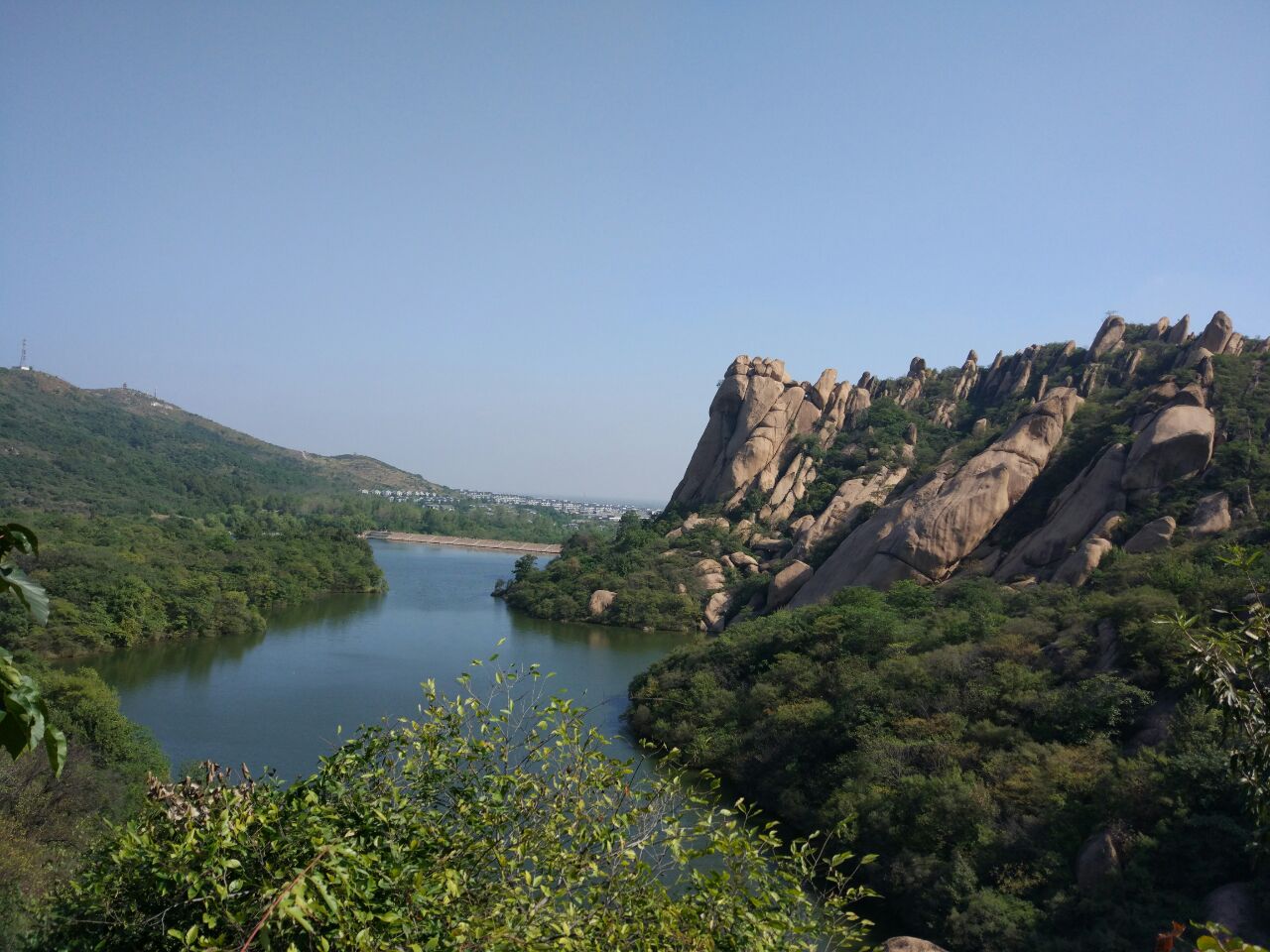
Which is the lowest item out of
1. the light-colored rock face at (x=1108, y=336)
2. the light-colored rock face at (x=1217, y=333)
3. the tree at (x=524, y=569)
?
the tree at (x=524, y=569)

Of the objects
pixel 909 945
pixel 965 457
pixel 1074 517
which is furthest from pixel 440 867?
pixel 965 457

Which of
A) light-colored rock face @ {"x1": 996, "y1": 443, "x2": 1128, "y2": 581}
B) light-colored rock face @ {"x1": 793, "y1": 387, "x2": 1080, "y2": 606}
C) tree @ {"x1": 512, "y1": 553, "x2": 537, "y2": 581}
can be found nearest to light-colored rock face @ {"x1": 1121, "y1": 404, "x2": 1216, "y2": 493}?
light-colored rock face @ {"x1": 996, "y1": 443, "x2": 1128, "y2": 581}

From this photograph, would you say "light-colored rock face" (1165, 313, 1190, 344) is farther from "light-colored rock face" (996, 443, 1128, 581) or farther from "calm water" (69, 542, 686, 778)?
"calm water" (69, 542, 686, 778)

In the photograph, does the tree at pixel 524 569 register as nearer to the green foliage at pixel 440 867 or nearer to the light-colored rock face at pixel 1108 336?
the light-colored rock face at pixel 1108 336

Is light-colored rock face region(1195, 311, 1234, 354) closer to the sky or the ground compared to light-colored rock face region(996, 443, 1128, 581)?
closer to the sky

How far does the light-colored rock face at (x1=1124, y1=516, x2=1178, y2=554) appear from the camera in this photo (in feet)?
63.2

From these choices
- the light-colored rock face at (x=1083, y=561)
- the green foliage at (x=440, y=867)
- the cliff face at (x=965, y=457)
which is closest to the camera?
the green foliage at (x=440, y=867)

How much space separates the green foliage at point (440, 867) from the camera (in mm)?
3055

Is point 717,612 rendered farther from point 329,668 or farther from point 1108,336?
point 1108,336

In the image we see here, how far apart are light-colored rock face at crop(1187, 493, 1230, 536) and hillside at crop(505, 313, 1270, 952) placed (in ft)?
0.16

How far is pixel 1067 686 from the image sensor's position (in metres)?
14.2

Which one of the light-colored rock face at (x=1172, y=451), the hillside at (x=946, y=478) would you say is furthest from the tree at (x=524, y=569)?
the light-colored rock face at (x=1172, y=451)

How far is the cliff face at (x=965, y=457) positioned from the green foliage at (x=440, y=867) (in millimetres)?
19306

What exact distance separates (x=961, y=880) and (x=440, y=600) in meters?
36.3
